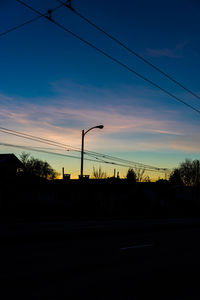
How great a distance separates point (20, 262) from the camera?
25.8 feet

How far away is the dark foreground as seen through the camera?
5574mm

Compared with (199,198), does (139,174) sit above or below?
above

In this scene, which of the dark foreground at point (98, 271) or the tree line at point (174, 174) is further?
the tree line at point (174, 174)

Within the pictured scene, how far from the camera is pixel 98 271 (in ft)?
23.2

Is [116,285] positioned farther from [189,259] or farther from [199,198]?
[199,198]

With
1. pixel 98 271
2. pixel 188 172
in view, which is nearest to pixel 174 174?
pixel 188 172

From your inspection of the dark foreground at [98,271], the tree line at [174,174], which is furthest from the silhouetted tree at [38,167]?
the dark foreground at [98,271]

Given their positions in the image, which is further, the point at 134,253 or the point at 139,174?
the point at 139,174

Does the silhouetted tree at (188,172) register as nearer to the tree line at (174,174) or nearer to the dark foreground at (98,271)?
the tree line at (174,174)

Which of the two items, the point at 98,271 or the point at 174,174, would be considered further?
the point at 174,174

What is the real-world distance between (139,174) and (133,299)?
341 ft

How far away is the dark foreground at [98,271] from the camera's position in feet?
→ 18.3

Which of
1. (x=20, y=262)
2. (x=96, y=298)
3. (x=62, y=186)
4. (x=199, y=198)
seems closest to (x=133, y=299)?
(x=96, y=298)

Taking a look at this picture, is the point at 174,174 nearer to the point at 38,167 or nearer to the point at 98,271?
the point at 38,167
